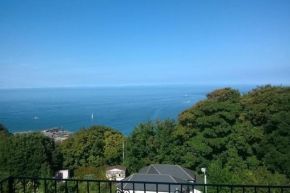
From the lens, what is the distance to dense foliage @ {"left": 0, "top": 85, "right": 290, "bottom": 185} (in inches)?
528

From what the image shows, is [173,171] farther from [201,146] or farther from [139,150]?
[139,150]

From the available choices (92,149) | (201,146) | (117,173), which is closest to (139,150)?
(117,173)

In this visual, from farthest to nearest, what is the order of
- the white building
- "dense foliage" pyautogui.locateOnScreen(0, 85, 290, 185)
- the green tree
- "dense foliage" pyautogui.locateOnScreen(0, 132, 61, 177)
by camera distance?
the green tree
the white building
"dense foliage" pyautogui.locateOnScreen(0, 132, 61, 177)
"dense foliage" pyautogui.locateOnScreen(0, 85, 290, 185)

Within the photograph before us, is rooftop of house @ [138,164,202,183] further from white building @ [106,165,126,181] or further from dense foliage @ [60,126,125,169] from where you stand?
dense foliage @ [60,126,125,169]

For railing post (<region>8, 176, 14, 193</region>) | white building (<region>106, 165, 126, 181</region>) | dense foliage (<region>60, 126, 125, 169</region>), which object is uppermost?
railing post (<region>8, 176, 14, 193</region>)

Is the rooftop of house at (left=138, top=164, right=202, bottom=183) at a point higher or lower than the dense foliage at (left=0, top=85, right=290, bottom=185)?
lower

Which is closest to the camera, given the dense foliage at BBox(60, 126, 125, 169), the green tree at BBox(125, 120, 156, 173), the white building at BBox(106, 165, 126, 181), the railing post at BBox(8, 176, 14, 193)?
the railing post at BBox(8, 176, 14, 193)

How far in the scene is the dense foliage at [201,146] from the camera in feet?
44.0

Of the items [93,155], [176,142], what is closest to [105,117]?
[93,155]

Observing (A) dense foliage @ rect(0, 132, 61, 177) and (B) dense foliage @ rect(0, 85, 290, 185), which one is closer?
(B) dense foliage @ rect(0, 85, 290, 185)

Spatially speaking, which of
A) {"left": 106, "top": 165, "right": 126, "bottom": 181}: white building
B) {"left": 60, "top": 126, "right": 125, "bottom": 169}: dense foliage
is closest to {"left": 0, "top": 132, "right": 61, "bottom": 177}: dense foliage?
{"left": 60, "top": 126, "right": 125, "bottom": 169}: dense foliage

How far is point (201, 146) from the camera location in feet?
50.1

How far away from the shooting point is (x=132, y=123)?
51.8 m

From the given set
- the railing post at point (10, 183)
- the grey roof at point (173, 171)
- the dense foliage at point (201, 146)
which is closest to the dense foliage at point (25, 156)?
the dense foliage at point (201, 146)
